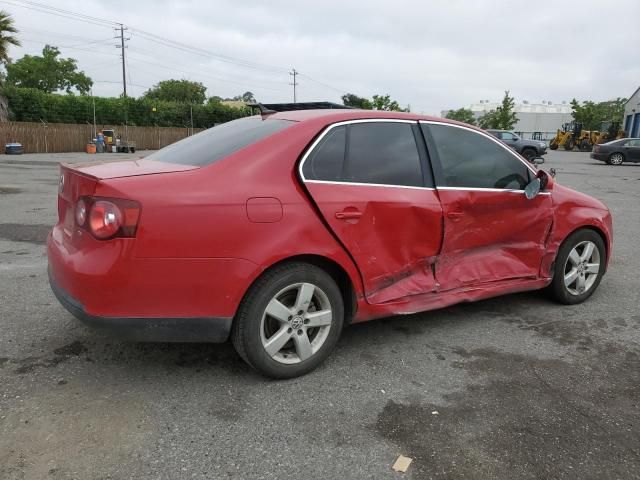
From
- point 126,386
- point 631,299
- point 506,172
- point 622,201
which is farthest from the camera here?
point 622,201

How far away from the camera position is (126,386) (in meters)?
2.97

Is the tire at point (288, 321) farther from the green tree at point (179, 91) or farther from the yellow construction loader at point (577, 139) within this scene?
the green tree at point (179, 91)

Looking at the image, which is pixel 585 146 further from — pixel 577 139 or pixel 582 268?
pixel 582 268

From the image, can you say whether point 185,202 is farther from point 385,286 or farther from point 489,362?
point 489,362

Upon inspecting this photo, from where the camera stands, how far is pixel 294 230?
9.57 feet

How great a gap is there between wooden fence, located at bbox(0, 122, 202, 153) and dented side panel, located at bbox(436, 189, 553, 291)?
31.0 metres

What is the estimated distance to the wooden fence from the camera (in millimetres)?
29328

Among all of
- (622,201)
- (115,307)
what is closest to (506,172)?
(115,307)

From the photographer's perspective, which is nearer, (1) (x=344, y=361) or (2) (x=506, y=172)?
(1) (x=344, y=361)

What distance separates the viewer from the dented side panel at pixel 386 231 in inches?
123

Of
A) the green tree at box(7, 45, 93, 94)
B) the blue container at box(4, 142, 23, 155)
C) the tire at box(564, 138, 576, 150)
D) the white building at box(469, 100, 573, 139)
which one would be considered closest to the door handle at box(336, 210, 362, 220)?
the blue container at box(4, 142, 23, 155)

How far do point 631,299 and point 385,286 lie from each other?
2773 millimetres

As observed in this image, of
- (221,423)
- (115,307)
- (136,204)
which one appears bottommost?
(221,423)

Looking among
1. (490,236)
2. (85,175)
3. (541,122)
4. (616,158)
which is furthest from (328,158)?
(541,122)
